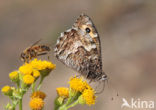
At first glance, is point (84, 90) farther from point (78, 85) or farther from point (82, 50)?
point (82, 50)

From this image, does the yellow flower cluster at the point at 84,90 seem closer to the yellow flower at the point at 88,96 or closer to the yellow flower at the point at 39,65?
the yellow flower at the point at 88,96

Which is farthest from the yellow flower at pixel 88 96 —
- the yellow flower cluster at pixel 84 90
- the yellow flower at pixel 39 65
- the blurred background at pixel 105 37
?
the blurred background at pixel 105 37

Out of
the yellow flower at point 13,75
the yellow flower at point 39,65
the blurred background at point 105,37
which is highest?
the blurred background at point 105,37

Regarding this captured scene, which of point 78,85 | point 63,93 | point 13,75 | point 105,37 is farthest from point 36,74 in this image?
point 105,37

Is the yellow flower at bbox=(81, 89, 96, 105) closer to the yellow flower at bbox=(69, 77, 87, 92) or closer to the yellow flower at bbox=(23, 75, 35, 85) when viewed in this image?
the yellow flower at bbox=(69, 77, 87, 92)

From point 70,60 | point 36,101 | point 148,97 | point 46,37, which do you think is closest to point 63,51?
point 70,60

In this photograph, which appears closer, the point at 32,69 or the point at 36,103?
the point at 36,103

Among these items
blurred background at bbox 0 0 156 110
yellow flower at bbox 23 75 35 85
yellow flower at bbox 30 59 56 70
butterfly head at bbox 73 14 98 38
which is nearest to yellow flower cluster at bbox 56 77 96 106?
yellow flower at bbox 30 59 56 70

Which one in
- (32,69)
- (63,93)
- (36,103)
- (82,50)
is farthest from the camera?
(82,50)
